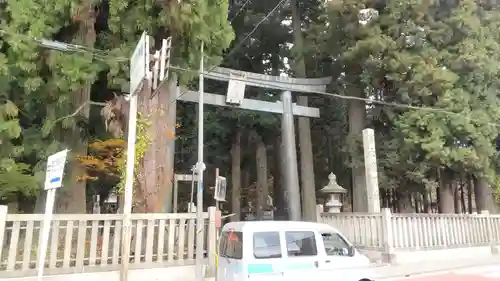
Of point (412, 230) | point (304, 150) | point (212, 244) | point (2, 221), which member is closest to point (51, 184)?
point (2, 221)

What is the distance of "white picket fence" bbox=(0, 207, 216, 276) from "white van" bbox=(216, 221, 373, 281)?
1292mm

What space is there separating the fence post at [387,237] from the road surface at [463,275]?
2.95ft

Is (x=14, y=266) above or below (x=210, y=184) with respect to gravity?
below

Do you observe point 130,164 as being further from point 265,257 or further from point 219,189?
point 219,189

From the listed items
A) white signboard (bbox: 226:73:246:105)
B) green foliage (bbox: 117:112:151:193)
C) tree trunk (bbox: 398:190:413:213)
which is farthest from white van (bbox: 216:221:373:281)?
tree trunk (bbox: 398:190:413:213)

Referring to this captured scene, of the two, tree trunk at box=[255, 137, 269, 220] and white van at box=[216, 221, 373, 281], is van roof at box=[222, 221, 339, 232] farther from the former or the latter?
tree trunk at box=[255, 137, 269, 220]

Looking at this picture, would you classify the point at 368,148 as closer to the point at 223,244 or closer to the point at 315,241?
the point at 315,241

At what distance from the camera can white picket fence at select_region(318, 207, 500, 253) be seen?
10641 mm

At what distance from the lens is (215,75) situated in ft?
42.2

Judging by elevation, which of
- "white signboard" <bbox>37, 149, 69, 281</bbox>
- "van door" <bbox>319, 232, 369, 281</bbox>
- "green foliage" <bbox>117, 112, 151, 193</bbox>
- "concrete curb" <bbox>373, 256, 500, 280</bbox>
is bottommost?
"concrete curb" <bbox>373, 256, 500, 280</bbox>

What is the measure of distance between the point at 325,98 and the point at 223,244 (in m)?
14.6

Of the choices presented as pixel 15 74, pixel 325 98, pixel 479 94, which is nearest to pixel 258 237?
pixel 15 74

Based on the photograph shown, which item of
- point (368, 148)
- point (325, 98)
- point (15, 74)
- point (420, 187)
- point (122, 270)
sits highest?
point (325, 98)

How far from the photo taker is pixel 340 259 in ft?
23.1
